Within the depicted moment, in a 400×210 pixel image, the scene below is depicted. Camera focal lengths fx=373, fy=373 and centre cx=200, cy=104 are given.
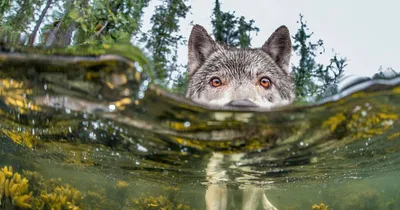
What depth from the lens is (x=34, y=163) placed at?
21.0 metres

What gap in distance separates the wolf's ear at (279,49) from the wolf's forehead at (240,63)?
167 mm

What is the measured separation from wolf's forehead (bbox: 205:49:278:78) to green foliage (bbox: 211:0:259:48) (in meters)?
4.54

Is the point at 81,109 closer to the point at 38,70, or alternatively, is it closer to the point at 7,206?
the point at 38,70

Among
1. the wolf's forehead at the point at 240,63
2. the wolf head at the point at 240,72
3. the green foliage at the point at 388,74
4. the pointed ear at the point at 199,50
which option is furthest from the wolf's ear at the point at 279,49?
the green foliage at the point at 388,74

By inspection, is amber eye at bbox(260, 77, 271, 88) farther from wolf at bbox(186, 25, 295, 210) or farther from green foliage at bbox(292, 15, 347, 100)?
green foliage at bbox(292, 15, 347, 100)

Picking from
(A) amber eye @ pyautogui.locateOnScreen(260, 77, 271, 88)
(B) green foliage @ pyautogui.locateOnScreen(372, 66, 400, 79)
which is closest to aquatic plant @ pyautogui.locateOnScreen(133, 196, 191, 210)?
(B) green foliage @ pyautogui.locateOnScreen(372, 66, 400, 79)

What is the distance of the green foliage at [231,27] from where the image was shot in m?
10.2

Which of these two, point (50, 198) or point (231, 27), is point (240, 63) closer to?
point (231, 27)

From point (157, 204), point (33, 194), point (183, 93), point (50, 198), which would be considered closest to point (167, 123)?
point (183, 93)

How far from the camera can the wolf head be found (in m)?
5.28

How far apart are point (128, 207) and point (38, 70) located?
14.8 m

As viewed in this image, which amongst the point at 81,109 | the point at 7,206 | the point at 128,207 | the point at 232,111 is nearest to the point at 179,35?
the point at 81,109

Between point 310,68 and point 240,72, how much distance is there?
16.0 ft

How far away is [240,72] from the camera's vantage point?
5.29 m
